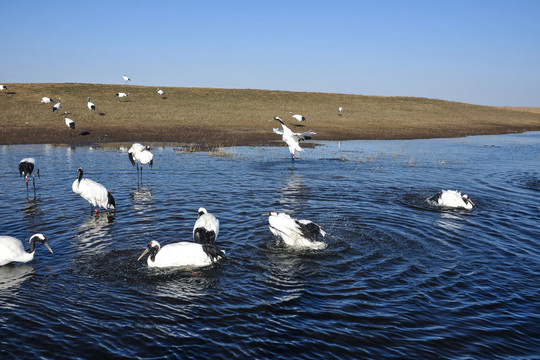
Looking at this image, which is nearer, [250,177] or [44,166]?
[250,177]

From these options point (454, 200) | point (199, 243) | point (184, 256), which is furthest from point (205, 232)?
point (454, 200)

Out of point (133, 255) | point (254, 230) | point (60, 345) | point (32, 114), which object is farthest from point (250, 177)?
point (32, 114)

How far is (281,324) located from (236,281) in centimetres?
180

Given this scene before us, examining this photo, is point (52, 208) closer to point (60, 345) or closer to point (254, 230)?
point (254, 230)

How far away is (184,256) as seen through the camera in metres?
8.86

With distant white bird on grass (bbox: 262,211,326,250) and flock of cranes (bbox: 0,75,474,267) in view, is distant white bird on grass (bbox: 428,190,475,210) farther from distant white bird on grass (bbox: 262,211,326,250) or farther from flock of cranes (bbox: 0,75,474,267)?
distant white bird on grass (bbox: 262,211,326,250)

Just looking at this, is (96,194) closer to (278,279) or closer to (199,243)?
(199,243)

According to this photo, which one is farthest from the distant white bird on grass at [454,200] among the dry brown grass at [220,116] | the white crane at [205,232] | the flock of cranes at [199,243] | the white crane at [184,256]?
the dry brown grass at [220,116]

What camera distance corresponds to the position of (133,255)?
9758 mm

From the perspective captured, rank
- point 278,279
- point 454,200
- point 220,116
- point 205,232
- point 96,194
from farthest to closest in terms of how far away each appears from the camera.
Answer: point 220,116 → point 454,200 → point 96,194 → point 205,232 → point 278,279

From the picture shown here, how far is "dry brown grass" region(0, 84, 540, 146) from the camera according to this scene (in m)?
37.3

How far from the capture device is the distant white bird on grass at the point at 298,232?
989 centimetres

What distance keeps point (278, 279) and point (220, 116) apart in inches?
1638

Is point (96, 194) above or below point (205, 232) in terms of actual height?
above
